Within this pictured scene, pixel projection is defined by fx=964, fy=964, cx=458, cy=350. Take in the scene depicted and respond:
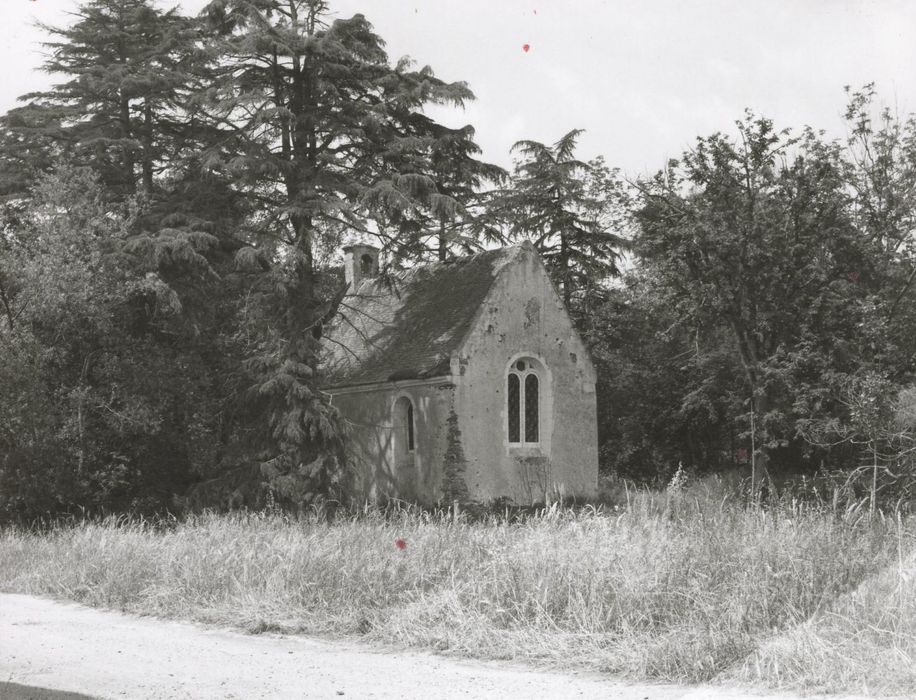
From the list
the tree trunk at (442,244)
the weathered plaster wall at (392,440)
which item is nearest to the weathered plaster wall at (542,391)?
the weathered plaster wall at (392,440)

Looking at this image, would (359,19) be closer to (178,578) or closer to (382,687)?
(178,578)

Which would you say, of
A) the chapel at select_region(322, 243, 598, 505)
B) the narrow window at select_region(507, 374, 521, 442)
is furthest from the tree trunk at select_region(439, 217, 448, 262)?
the narrow window at select_region(507, 374, 521, 442)

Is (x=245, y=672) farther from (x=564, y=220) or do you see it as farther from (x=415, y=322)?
(x=564, y=220)

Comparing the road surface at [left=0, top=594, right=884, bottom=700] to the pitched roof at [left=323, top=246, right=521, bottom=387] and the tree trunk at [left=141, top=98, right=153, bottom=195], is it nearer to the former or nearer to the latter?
the pitched roof at [left=323, top=246, right=521, bottom=387]

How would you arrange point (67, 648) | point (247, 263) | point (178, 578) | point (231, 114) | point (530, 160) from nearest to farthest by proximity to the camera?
point (67, 648) → point (178, 578) → point (247, 263) → point (231, 114) → point (530, 160)

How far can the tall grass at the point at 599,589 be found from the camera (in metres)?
8.05

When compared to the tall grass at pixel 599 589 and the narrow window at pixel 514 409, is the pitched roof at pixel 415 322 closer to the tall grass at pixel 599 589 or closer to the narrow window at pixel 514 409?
the narrow window at pixel 514 409

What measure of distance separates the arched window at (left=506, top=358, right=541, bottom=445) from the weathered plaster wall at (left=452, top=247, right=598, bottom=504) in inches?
7.8

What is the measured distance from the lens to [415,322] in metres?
28.2

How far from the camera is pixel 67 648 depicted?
9797 mm

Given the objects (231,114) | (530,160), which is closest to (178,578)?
(231,114)

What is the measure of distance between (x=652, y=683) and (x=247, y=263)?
16.6 m

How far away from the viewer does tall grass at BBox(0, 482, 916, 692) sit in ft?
26.4

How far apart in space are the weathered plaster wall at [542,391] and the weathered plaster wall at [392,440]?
2.33ft
